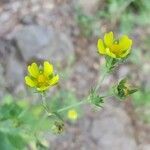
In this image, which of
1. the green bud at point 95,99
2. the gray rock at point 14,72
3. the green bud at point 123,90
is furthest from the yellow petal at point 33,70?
the gray rock at point 14,72

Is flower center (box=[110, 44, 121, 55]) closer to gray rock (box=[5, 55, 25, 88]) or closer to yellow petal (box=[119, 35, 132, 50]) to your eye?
yellow petal (box=[119, 35, 132, 50])

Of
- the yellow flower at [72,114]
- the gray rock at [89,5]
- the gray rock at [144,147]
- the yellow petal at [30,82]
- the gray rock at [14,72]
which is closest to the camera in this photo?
the yellow petal at [30,82]

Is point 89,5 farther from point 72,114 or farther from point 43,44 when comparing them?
point 72,114

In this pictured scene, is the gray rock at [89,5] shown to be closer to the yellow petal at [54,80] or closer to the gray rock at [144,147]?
the gray rock at [144,147]

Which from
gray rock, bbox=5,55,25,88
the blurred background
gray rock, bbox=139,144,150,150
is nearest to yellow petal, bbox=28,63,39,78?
the blurred background

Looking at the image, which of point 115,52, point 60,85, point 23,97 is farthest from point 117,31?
point 115,52

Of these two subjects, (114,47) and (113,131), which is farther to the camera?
(113,131)

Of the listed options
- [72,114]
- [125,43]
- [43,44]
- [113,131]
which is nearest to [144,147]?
[113,131]

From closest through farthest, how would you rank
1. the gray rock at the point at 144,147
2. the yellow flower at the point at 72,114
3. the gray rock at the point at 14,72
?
1. the yellow flower at the point at 72,114
2. the gray rock at the point at 14,72
3. the gray rock at the point at 144,147
